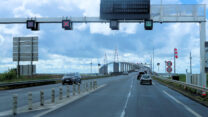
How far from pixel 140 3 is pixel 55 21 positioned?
24.3ft

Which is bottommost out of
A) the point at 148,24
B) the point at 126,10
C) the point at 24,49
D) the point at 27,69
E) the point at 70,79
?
the point at 70,79

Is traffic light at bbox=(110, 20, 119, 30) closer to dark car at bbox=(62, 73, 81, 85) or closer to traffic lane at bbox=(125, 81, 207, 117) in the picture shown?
traffic lane at bbox=(125, 81, 207, 117)

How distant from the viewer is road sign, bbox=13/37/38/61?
3950 cm

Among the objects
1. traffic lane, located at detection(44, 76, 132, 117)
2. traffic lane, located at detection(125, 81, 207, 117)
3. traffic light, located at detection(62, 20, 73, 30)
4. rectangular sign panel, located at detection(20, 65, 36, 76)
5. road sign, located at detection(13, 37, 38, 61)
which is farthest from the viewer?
rectangular sign panel, located at detection(20, 65, 36, 76)

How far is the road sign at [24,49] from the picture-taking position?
130 feet

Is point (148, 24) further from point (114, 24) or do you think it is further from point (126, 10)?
point (114, 24)

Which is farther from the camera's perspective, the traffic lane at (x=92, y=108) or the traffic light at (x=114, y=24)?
the traffic light at (x=114, y=24)

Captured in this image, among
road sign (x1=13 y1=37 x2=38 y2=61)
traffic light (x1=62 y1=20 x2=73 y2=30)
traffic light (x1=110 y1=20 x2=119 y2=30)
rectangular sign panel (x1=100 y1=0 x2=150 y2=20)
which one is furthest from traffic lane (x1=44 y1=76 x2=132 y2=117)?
road sign (x1=13 y1=37 x2=38 y2=61)

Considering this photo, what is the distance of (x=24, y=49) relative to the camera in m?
39.6

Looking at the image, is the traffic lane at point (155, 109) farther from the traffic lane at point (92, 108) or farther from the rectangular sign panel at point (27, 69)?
the rectangular sign panel at point (27, 69)

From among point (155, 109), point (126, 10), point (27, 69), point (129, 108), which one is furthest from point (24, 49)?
point (155, 109)

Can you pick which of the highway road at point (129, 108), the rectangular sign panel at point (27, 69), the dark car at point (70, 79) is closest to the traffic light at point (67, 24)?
the highway road at point (129, 108)

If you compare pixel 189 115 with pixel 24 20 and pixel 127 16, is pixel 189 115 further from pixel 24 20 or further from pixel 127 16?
pixel 24 20

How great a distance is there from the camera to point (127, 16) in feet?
76.3
